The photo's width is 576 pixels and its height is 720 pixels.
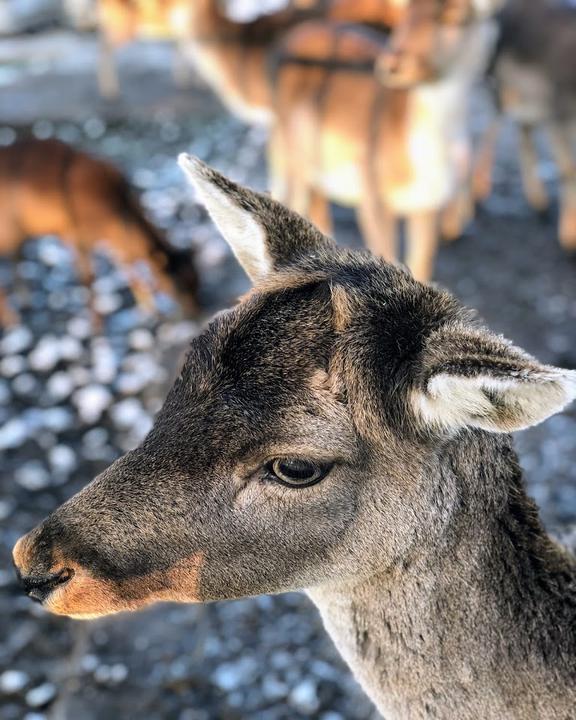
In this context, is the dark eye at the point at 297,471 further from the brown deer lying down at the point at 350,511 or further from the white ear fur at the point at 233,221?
the white ear fur at the point at 233,221

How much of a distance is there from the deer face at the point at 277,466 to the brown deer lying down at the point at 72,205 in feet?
12.0

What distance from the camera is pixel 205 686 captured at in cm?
346

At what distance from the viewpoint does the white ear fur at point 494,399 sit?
1410 mm

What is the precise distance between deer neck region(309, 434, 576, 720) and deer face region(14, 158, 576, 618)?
8 centimetres

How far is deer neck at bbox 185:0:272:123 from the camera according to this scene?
6312 millimetres

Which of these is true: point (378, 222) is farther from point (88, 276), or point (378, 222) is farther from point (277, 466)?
point (277, 466)

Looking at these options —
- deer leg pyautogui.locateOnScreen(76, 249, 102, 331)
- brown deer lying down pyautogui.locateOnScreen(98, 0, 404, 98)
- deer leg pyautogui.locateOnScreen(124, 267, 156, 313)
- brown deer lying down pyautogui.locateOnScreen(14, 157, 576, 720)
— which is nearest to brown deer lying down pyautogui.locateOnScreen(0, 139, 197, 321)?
Answer: deer leg pyautogui.locateOnScreen(76, 249, 102, 331)

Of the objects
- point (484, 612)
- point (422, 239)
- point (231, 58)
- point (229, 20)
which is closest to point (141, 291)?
point (422, 239)

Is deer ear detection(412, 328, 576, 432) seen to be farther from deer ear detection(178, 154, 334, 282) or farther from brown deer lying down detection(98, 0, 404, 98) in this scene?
brown deer lying down detection(98, 0, 404, 98)

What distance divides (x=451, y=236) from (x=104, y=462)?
333cm

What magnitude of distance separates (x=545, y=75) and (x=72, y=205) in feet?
11.5

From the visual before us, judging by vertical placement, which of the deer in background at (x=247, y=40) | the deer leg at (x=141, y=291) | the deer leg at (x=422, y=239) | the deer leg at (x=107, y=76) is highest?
the deer in background at (x=247, y=40)

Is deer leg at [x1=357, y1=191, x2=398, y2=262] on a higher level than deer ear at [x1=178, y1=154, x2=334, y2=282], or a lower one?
lower

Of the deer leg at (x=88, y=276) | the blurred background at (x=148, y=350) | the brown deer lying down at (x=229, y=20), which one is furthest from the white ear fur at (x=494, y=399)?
the brown deer lying down at (x=229, y=20)
